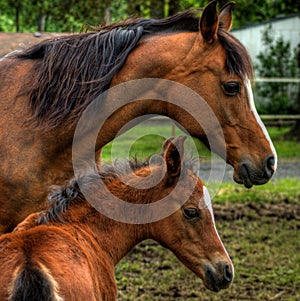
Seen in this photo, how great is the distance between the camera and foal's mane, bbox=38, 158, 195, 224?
13.6ft

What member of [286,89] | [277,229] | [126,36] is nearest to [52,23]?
[286,89]

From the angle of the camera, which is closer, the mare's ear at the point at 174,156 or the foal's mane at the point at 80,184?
the foal's mane at the point at 80,184

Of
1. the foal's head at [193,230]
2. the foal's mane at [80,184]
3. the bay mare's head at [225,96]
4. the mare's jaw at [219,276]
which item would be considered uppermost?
the bay mare's head at [225,96]

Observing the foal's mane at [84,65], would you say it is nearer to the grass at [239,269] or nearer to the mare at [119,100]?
the mare at [119,100]

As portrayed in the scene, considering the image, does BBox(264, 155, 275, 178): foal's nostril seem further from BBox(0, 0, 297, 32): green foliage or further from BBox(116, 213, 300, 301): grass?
BBox(0, 0, 297, 32): green foliage

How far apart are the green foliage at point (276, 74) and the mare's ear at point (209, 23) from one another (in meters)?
13.8

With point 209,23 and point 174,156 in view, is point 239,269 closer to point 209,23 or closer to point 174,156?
point 174,156

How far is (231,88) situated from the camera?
14.7 ft

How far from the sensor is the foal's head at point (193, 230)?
4336 millimetres

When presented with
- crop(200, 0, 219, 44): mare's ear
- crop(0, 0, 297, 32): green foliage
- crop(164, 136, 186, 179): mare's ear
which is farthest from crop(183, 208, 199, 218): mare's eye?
crop(0, 0, 297, 32): green foliage

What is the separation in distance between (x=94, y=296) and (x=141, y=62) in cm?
160

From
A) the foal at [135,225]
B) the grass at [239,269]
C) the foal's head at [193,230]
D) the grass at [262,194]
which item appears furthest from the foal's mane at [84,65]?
the grass at [262,194]

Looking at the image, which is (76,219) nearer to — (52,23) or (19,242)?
(19,242)

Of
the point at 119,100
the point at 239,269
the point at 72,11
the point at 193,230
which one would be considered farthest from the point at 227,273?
the point at 72,11
